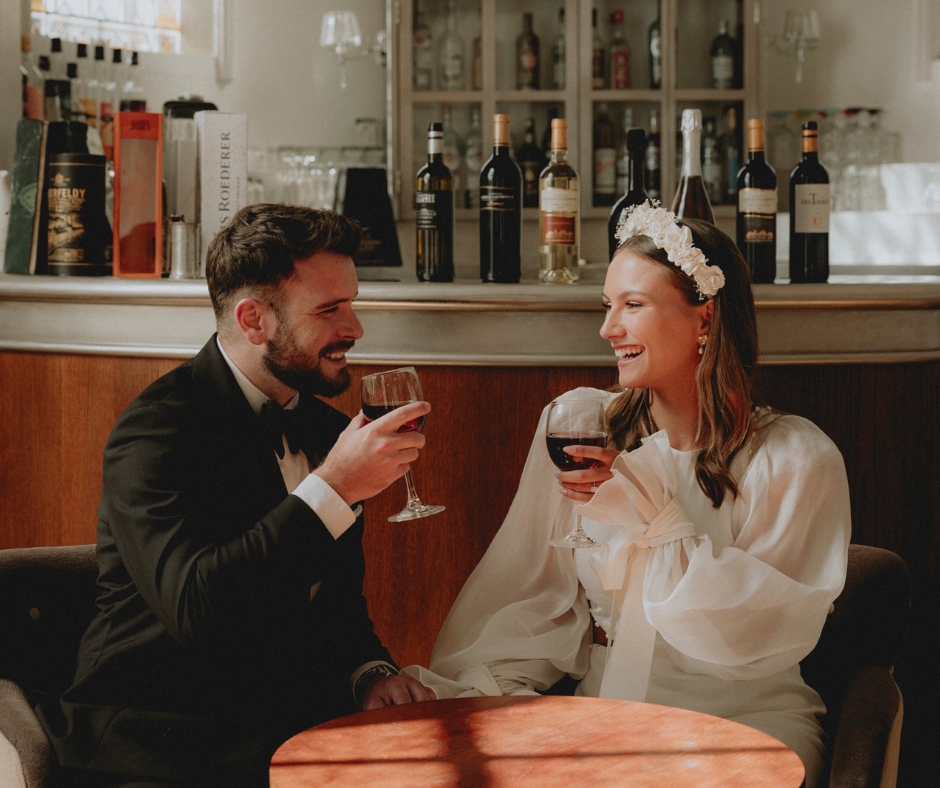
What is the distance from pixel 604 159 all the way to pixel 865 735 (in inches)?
140

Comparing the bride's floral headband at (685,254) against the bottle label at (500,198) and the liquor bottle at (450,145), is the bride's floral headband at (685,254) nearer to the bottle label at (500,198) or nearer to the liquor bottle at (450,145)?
the bottle label at (500,198)

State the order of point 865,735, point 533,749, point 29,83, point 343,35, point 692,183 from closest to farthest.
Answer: point 533,749, point 865,735, point 692,183, point 29,83, point 343,35

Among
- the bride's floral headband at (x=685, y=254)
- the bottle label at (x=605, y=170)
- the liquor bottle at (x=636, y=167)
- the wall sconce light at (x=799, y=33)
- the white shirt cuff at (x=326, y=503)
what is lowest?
the white shirt cuff at (x=326, y=503)

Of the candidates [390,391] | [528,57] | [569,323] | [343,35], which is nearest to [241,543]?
[390,391]

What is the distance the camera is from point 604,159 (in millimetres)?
4652

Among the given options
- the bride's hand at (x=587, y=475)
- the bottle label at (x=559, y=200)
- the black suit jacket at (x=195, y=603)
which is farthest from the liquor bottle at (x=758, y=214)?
the black suit jacket at (x=195, y=603)

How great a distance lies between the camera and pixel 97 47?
4.51 metres

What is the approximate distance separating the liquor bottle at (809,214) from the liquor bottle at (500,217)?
583mm

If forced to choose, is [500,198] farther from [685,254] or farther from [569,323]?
[685,254]

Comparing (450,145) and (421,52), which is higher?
(421,52)

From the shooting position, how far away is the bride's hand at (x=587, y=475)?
1.54 metres

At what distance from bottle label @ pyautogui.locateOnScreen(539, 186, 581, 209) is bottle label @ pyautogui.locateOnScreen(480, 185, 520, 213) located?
2.6 inches

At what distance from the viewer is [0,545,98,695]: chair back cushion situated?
167 cm

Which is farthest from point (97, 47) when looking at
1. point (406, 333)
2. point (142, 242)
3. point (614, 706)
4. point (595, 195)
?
point (614, 706)
